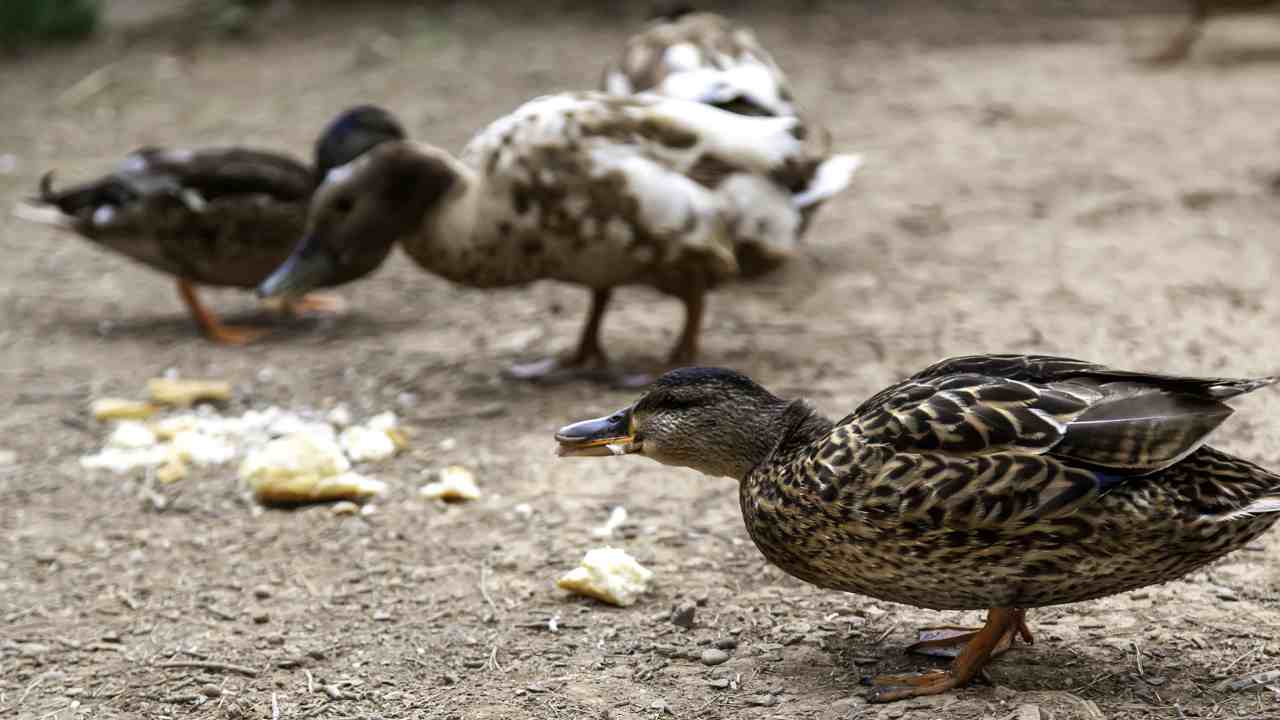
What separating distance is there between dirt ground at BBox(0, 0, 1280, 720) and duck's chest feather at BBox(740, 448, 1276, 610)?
23cm

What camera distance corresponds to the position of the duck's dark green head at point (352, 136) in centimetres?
645

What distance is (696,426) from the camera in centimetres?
345

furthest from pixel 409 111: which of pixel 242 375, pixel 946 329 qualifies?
pixel 946 329

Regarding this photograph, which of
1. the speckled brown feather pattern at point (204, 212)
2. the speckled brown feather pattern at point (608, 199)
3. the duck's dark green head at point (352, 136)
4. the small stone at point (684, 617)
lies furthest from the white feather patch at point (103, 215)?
the small stone at point (684, 617)

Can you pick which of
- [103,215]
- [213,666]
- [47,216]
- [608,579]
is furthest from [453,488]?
[47,216]

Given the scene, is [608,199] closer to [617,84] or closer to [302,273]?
[302,273]

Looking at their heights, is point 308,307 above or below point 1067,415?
below

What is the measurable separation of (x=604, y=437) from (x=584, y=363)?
2.35m

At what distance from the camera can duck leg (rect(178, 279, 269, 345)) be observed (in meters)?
6.45

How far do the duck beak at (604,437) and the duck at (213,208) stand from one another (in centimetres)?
322

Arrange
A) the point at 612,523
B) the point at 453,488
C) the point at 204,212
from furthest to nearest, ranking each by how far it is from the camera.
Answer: the point at 204,212 → the point at 453,488 → the point at 612,523

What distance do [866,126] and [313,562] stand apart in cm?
633

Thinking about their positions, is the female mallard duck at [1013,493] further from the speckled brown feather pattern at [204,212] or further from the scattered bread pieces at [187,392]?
the speckled brown feather pattern at [204,212]

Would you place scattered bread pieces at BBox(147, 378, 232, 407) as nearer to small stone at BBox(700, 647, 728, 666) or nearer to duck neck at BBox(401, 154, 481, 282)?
duck neck at BBox(401, 154, 481, 282)
